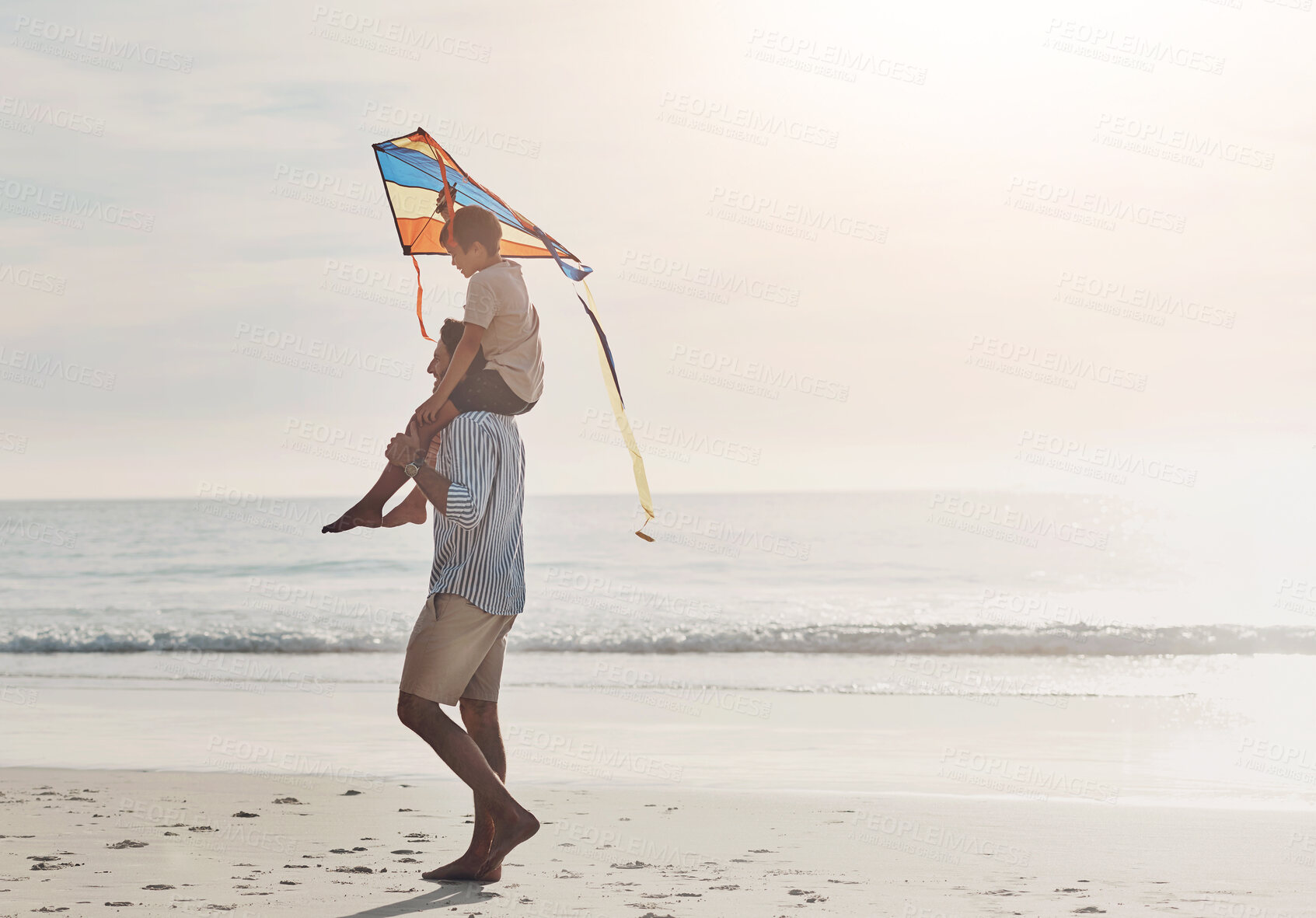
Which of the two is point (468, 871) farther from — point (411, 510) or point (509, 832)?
point (411, 510)

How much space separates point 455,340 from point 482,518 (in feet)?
2.00

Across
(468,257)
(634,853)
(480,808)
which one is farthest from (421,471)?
(634,853)

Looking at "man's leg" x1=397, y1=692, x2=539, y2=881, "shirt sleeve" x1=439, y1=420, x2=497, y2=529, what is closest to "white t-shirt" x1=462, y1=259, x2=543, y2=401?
"shirt sleeve" x1=439, y1=420, x2=497, y2=529

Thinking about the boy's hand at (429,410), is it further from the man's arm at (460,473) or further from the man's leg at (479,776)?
the man's leg at (479,776)

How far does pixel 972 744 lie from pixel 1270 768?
1.80 meters

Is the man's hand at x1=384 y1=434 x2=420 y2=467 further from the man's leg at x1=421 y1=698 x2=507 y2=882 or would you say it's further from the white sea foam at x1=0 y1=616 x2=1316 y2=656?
the white sea foam at x1=0 y1=616 x2=1316 y2=656

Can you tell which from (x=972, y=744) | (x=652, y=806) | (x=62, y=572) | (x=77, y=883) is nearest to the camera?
(x=77, y=883)

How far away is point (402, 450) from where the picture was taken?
353 cm

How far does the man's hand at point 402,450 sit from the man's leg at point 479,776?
78cm

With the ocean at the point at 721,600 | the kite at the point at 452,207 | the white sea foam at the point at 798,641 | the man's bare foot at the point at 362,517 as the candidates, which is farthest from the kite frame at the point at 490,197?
the white sea foam at the point at 798,641

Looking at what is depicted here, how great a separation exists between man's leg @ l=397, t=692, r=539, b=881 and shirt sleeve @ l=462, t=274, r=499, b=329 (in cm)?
126

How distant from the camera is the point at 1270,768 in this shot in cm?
691

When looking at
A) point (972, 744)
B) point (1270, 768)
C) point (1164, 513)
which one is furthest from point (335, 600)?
point (1164, 513)

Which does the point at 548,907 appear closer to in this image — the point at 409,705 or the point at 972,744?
the point at 409,705
